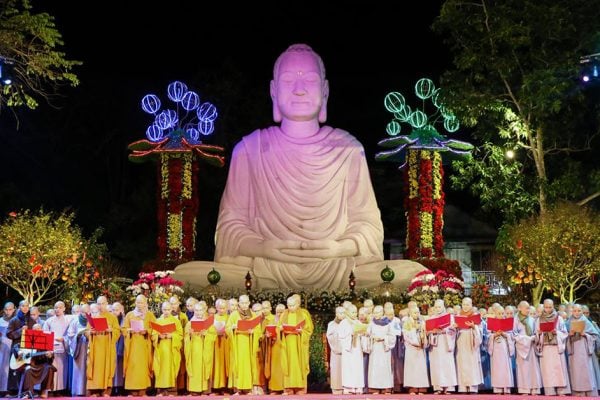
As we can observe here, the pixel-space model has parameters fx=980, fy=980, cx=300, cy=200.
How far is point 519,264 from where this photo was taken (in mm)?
23562

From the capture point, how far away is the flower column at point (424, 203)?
84.5 ft

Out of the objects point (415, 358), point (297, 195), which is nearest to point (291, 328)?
point (415, 358)

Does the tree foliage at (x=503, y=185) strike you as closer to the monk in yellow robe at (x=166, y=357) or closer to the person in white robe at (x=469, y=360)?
the person in white robe at (x=469, y=360)

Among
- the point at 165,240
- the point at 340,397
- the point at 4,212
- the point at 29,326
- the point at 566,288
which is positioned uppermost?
the point at 4,212

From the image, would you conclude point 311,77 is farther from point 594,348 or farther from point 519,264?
point 594,348

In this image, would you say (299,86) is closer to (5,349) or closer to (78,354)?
(78,354)

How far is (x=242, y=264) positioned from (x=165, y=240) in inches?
202

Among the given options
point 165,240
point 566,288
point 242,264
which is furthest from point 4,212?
point 566,288

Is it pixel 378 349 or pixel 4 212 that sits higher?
pixel 4 212

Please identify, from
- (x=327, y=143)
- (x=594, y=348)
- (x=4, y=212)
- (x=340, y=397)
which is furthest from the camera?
(x=4, y=212)

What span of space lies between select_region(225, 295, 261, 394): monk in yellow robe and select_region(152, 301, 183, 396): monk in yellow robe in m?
0.86

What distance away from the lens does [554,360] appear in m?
15.4

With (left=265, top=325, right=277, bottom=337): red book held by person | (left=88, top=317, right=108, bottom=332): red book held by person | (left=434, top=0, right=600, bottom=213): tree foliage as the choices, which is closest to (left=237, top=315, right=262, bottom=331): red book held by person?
(left=265, top=325, right=277, bottom=337): red book held by person

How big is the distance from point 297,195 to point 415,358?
25.7 feet
